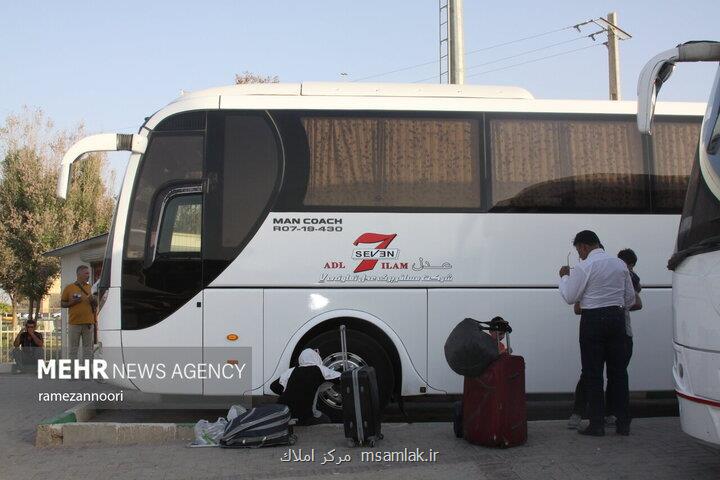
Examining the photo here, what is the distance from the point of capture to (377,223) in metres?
8.58

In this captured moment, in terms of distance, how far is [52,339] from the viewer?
59.6 feet

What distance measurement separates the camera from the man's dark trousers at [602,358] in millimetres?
7359

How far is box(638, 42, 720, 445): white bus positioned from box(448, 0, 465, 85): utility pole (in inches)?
408

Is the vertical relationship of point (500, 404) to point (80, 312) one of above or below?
below

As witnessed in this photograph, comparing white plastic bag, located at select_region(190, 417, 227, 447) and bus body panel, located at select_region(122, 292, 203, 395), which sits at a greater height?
bus body panel, located at select_region(122, 292, 203, 395)

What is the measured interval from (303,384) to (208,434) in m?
1.06

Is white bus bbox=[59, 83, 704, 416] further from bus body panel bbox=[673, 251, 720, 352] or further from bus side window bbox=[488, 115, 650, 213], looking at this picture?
bus body panel bbox=[673, 251, 720, 352]

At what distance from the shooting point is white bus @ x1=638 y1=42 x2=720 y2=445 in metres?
5.27

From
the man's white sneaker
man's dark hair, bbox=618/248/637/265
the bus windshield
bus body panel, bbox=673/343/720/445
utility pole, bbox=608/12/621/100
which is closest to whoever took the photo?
bus body panel, bbox=673/343/720/445

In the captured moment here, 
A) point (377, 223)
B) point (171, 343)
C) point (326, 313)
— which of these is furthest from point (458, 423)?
point (171, 343)

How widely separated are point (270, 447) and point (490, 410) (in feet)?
6.77

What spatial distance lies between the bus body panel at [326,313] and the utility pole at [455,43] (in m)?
8.84

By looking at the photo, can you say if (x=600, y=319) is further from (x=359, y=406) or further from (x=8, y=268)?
(x=8, y=268)

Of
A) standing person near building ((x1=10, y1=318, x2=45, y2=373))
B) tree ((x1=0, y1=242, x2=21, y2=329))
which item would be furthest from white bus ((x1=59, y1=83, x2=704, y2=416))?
tree ((x1=0, y1=242, x2=21, y2=329))
